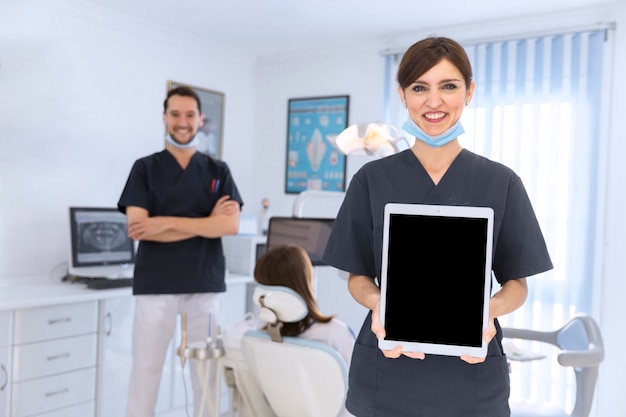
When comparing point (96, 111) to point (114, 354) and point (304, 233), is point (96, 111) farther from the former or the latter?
point (304, 233)

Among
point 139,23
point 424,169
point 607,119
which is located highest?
point 139,23

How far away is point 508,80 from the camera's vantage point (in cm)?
345

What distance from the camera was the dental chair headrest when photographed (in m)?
1.83

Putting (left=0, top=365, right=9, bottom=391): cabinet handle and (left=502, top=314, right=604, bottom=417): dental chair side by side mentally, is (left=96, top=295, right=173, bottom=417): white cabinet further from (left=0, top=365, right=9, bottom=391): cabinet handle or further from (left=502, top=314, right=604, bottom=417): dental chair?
(left=502, top=314, right=604, bottom=417): dental chair

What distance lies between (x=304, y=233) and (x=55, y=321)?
1183 millimetres

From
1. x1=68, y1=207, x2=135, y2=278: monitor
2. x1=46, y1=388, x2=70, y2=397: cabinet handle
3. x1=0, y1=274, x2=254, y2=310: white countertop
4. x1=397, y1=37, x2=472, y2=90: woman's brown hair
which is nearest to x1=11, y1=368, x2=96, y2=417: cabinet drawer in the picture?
x1=46, y1=388, x2=70, y2=397: cabinet handle

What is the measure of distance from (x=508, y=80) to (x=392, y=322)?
Answer: 2.75 m

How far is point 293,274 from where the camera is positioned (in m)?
1.99

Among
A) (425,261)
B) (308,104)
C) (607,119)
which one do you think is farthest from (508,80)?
(425,261)

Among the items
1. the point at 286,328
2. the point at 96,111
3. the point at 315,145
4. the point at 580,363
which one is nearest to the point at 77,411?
the point at 286,328

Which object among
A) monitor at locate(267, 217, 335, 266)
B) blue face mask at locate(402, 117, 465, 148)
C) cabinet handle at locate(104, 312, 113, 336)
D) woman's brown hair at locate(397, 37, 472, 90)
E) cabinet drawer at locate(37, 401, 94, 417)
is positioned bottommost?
cabinet drawer at locate(37, 401, 94, 417)

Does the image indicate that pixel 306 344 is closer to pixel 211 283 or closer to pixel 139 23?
pixel 211 283

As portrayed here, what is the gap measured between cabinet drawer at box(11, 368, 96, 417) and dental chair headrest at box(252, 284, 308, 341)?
4.60 feet

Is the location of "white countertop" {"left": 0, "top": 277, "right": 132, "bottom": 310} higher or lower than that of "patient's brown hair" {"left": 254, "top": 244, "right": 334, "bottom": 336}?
lower
